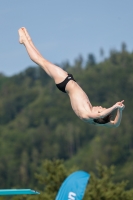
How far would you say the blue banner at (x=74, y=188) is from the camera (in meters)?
24.5

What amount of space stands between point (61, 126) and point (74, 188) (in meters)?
128

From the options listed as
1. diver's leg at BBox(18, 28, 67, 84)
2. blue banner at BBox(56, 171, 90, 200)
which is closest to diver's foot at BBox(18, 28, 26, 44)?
diver's leg at BBox(18, 28, 67, 84)

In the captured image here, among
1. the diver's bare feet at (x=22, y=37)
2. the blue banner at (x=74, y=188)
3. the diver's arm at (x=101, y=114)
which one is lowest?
the diver's arm at (x=101, y=114)

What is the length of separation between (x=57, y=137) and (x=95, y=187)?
359ft

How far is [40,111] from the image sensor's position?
161m

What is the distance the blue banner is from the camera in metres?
24.5

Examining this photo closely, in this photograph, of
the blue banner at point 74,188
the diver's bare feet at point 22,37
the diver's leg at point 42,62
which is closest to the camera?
the diver's leg at point 42,62

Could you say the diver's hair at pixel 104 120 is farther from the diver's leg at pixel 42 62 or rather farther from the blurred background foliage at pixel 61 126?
the blurred background foliage at pixel 61 126

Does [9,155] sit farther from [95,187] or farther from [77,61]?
[95,187]

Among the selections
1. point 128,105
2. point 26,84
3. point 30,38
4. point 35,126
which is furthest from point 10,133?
point 30,38

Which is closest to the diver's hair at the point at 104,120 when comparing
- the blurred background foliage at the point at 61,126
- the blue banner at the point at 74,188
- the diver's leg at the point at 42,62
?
the diver's leg at the point at 42,62

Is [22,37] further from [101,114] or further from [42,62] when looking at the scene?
[101,114]

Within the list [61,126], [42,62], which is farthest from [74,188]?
[61,126]

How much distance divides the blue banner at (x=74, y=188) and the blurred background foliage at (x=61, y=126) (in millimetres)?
88910
